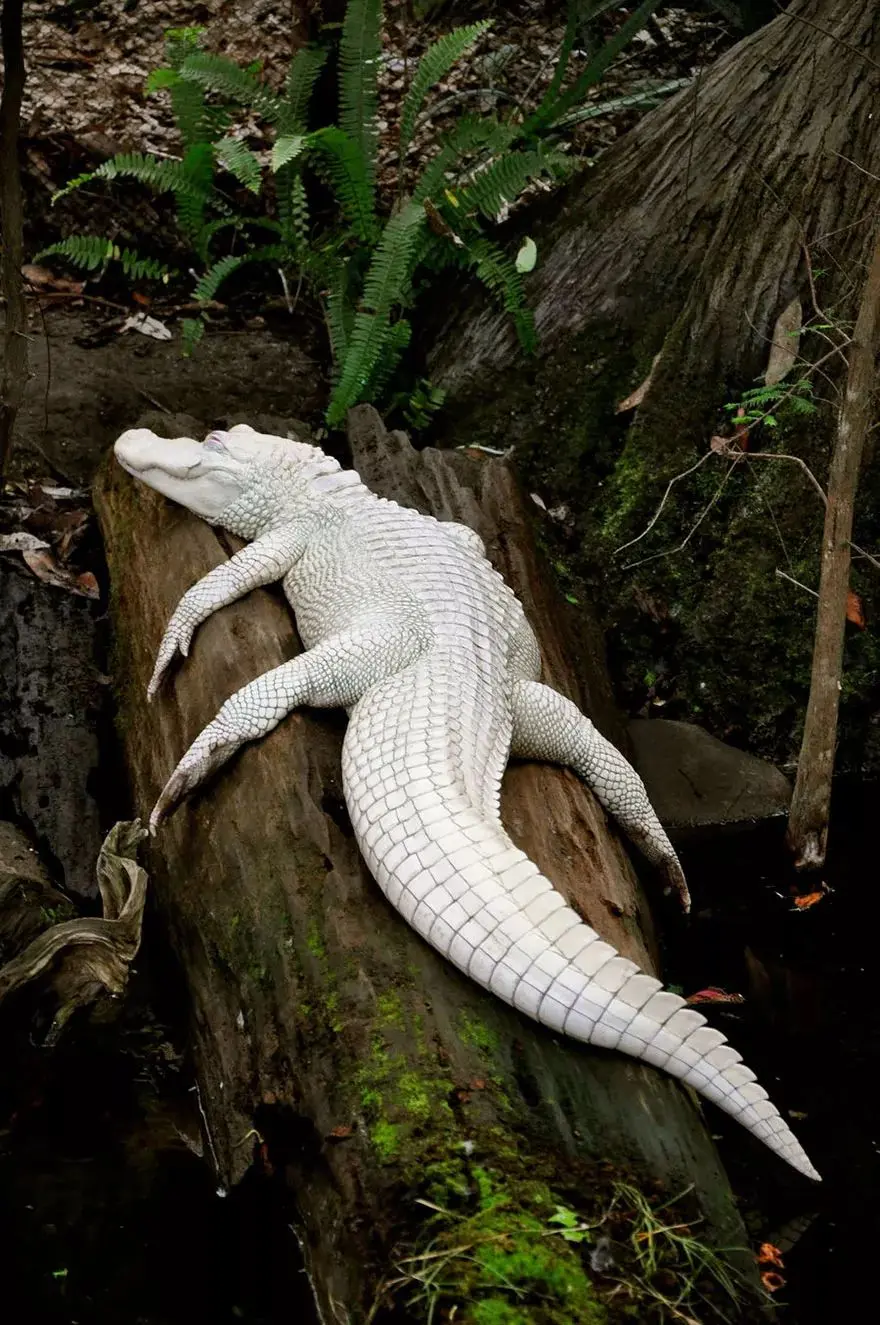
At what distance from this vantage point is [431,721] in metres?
3.39

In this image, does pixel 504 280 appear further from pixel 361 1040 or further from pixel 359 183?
Answer: pixel 361 1040

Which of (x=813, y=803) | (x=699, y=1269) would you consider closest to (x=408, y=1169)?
(x=699, y=1269)

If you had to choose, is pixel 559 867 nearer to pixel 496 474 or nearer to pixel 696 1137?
pixel 696 1137

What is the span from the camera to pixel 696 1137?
270 cm

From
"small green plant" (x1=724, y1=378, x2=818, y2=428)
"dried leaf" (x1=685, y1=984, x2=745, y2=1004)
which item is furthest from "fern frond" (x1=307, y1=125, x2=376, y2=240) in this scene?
"dried leaf" (x1=685, y1=984, x2=745, y2=1004)

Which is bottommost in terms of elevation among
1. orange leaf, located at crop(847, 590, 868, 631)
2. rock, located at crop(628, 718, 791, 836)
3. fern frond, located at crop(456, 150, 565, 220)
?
rock, located at crop(628, 718, 791, 836)

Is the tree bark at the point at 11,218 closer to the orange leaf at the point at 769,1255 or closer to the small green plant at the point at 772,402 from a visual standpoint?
the small green plant at the point at 772,402

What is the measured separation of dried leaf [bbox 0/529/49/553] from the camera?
535 centimetres

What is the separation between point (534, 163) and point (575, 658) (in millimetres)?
2840

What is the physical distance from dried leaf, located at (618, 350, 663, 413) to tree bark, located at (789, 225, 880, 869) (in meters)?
1.61

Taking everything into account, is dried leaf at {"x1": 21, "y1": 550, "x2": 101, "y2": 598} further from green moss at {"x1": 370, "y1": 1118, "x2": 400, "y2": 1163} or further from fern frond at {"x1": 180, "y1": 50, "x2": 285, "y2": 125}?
green moss at {"x1": 370, "y1": 1118, "x2": 400, "y2": 1163}

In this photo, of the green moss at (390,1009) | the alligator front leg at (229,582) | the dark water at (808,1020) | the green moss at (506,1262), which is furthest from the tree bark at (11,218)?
the green moss at (506,1262)

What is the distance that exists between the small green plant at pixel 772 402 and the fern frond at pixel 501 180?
1.61 meters

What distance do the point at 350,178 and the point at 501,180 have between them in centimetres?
77
